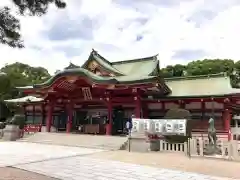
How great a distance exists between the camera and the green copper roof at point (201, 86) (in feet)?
66.5

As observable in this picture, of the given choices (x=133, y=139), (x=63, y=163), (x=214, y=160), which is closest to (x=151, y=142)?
(x=133, y=139)

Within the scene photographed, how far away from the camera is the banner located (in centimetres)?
1497

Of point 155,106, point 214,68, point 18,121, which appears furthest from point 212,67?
point 18,121

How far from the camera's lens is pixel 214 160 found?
1253 cm

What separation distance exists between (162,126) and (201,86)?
8.54 m

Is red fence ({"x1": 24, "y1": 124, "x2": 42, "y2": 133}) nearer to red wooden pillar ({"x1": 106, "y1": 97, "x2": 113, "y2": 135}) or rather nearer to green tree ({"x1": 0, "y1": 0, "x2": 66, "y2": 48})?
red wooden pillar ({"x1": 106, "y1": 97, "x2": 113, "y2": 135})

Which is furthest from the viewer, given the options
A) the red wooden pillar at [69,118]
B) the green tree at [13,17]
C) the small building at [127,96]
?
the red wooden pillar at [69,118]

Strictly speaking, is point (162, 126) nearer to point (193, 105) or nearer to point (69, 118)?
point (193, 105)

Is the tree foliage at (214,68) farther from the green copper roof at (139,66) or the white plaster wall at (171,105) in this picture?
the white plaster wall at (171,105)

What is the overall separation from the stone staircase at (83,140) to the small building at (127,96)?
1760mm

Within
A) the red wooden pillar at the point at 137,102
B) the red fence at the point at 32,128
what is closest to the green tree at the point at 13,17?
the red wooden pillar at the point at 137,102

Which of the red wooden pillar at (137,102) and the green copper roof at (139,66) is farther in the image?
the green copper roof at (139,66)

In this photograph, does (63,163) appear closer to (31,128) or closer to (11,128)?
(11,128)

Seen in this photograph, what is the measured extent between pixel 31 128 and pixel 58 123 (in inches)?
113
